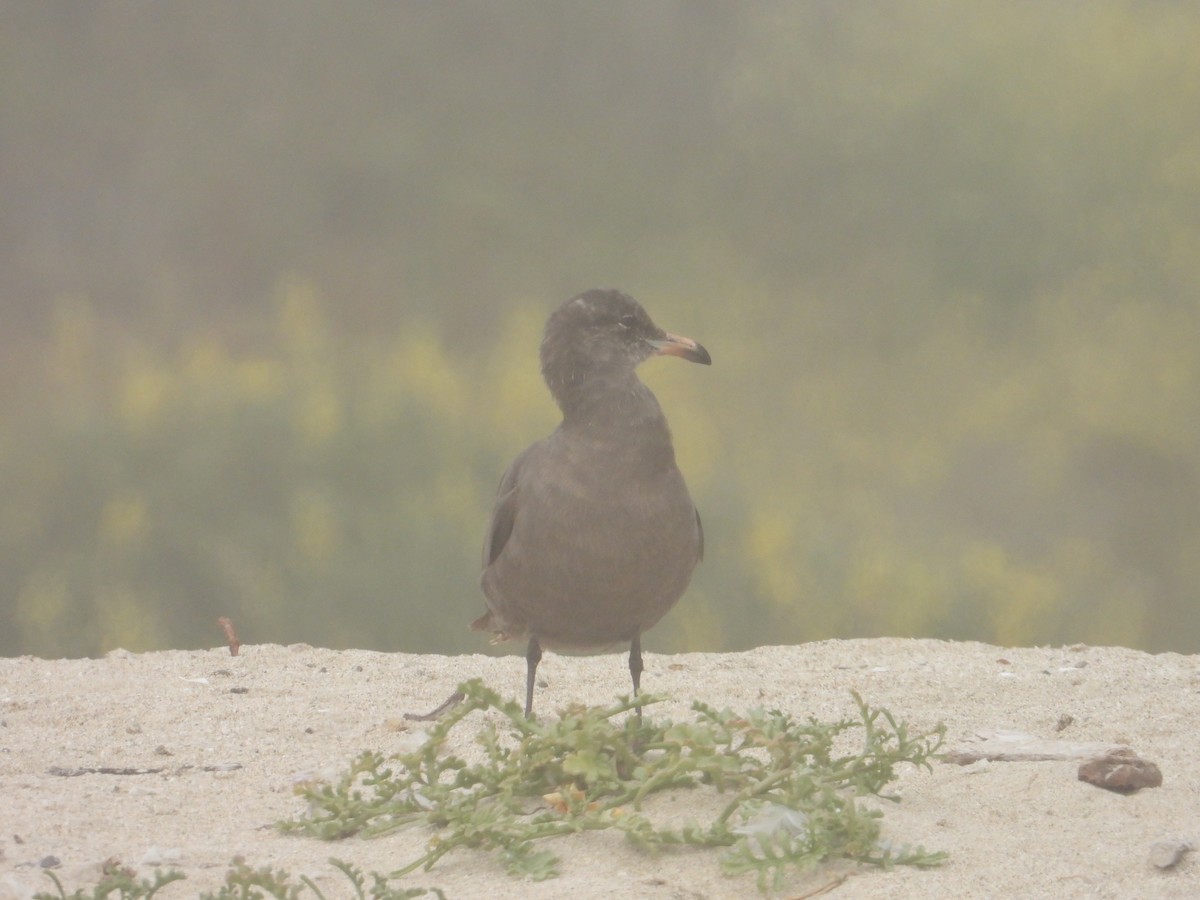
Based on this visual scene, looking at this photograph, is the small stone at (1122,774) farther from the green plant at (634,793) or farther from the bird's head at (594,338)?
the bird's head at (594,338)

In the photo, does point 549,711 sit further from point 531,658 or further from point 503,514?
point 503,514

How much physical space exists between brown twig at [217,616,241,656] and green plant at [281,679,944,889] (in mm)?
2575

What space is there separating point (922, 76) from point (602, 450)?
11.7ft

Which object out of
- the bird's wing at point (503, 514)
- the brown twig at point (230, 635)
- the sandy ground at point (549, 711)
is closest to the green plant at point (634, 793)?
the sandy ground at point (549, 711)

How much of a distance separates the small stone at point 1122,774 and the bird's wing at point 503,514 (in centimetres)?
184

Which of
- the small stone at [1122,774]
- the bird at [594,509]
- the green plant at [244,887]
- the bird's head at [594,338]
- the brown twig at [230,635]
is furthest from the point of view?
the brown twig at [230,635]

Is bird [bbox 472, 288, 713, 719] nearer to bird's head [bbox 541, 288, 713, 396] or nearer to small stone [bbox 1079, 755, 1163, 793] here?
bird's head [bbox 541, 288, 713, 396]

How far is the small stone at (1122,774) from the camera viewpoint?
131 inches

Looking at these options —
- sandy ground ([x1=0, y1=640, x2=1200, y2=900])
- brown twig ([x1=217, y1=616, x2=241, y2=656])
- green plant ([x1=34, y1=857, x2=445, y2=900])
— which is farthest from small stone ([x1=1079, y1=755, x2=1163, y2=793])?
brown twig ([x1=217, y1=616, x2=241, y2=656])

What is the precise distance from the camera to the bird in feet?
13.1

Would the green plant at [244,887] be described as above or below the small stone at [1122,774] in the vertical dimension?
below

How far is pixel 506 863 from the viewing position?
2.82m

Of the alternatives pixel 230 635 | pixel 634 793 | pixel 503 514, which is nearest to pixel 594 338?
pixel 503 514

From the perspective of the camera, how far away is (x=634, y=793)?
9.83 feet
